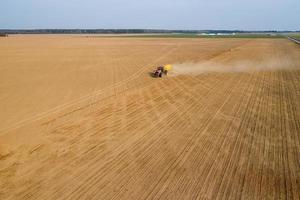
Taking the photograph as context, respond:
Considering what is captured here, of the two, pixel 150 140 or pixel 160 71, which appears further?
pixel 160 71

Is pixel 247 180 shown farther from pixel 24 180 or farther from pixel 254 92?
pixel 254 92

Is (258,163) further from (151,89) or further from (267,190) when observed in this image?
(151,89)

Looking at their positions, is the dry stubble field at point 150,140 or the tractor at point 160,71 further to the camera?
the tractor at point 160,71

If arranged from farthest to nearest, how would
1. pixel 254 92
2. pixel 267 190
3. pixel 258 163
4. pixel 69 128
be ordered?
pixel 254 92 < pixel 69 128 < pixel 258 163 < pixel 267 190

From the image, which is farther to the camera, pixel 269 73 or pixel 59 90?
pixel 269 73

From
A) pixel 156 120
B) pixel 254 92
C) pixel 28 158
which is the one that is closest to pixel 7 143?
pixel 28 158

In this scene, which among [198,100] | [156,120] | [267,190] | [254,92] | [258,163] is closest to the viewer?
[267,190]

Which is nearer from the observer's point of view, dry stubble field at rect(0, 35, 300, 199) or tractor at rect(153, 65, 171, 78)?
dry stubble field at rect(0, 35, 300, 199)

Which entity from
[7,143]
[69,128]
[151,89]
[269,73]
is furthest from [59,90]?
[269,73]
